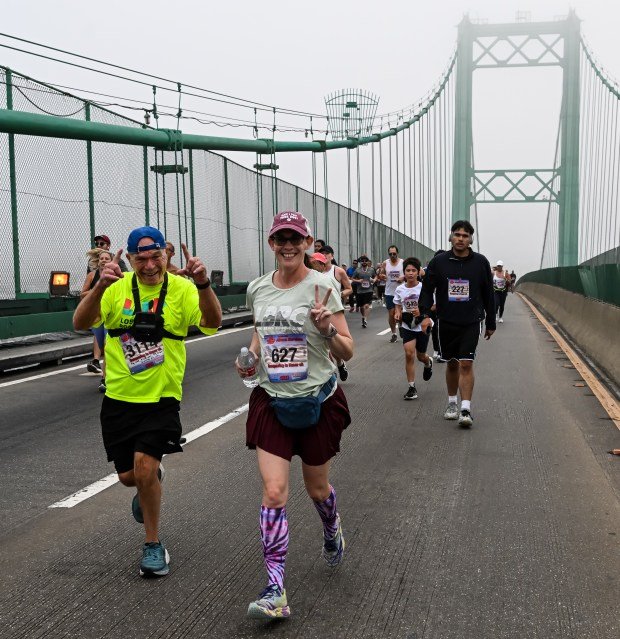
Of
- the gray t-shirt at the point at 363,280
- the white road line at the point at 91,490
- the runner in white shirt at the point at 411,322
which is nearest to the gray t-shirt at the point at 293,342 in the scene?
the white road line at the point at 91,490

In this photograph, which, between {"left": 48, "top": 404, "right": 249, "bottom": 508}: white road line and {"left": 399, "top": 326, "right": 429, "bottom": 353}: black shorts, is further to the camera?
{"left": 399, "top": 326, "right": 429, "bottom": 353}: black shorts

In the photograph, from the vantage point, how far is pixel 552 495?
536cm

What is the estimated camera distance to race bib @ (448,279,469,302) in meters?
7.96

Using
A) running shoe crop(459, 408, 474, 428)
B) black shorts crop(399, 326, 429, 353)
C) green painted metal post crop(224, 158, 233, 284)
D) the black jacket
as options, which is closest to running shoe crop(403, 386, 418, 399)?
black shorts crop(399, 326, 429, 353)

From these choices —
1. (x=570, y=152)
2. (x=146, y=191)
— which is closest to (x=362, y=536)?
(x=146, y=191)

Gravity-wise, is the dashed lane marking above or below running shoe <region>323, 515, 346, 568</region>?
below

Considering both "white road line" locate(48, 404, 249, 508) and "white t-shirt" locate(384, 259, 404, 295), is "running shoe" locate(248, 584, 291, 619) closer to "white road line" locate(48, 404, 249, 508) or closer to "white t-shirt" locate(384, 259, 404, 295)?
"white road line" locate(48, 404, 249, 508)

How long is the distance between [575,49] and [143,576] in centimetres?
6342

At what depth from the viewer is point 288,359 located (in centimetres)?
372

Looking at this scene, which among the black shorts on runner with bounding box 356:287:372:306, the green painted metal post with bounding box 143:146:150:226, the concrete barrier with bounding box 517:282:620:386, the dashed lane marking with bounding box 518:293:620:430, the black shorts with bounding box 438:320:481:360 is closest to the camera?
the black shorts with bounding box 438:320:481:360

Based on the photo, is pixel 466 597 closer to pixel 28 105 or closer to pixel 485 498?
pixel 485 498

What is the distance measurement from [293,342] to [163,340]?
2.34ft

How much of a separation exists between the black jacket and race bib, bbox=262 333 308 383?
4.44 metres

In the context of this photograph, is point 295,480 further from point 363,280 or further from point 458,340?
point 363,280
